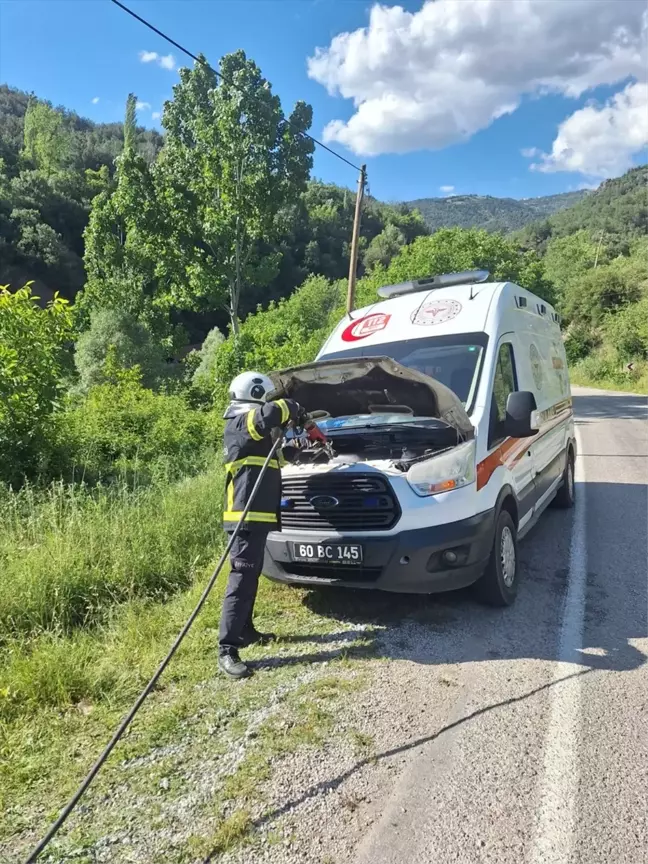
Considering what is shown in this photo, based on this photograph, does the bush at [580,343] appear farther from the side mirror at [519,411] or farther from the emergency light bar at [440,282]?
the side mirror at [519,411]

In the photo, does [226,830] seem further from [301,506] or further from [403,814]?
[301,506]

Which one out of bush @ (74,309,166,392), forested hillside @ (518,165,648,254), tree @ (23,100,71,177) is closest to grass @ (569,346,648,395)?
bush @ (74,309,166,392)

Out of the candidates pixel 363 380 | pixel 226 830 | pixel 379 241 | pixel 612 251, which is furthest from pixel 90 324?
pixel 612 251

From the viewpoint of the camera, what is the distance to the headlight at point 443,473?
4066 mm

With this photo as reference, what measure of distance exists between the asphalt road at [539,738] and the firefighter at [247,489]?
4.00 feet

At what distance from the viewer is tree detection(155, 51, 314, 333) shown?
2066 cm

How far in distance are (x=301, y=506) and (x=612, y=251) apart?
8206cm

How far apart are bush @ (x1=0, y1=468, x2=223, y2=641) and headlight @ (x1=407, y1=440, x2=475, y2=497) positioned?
8.04ft

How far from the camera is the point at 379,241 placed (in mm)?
63500

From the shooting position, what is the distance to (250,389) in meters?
4.01

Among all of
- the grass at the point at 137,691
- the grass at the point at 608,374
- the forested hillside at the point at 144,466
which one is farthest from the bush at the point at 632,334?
the grass at the point at 137,691

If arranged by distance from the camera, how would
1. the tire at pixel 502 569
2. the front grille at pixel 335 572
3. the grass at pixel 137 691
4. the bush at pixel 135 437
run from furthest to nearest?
1. the bush at pixel 135 437
2. the tire at pixel 502 569
3. the front grille at pixel 335 572
4. the grass at pixel 137 691

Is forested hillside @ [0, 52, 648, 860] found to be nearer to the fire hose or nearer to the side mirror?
the fire hose

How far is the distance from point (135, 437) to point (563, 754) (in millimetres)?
9264
